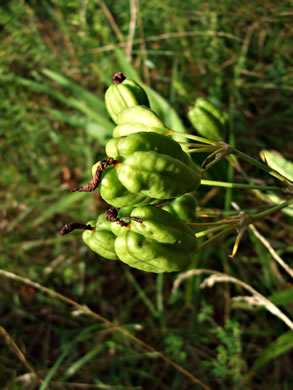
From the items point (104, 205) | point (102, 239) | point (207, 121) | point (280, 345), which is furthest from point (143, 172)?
point (104, 205)

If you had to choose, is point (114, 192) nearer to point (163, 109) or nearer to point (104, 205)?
point (163, 109)

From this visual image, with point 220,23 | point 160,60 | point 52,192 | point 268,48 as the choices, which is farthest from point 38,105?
point 268,48

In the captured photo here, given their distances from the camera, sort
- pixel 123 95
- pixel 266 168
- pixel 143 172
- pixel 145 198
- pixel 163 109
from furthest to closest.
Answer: pixel 163 109 → pixel 123 95 → pixel 266 168 → pixel 145 198 → pixel 143 172

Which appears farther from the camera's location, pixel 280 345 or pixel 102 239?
pixel 280 345

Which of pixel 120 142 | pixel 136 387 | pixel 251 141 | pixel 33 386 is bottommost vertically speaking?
pixel 136 387

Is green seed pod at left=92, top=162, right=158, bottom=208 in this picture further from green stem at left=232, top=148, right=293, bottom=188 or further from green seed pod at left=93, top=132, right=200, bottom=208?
green stem at left=232, top=148, right=293, bottom=188

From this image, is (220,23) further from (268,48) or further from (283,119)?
(283,119)
